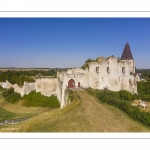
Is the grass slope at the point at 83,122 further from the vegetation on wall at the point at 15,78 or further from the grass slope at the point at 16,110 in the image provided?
the vegetation on wall at the point at 15,78

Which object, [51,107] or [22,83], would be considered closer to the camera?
[51,107]

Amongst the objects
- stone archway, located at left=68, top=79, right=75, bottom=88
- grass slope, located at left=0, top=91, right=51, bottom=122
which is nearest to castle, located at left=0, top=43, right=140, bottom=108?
stone archway, located at left=68, top=79, right=75, bottom=88

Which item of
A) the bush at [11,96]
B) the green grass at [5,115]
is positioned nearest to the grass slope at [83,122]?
the green grass at [5,115]

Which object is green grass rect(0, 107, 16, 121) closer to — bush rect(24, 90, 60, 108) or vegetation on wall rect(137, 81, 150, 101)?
bush rect(24, 90, 60, 108)
